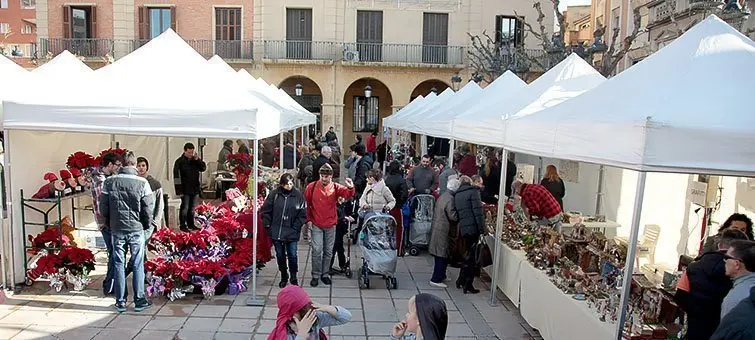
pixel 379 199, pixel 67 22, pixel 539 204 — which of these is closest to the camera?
pixel 379 199

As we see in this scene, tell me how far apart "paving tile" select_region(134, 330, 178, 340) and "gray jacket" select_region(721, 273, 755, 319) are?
4.78 meters

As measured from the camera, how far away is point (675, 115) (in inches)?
147

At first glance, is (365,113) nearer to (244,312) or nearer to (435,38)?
(435,38)

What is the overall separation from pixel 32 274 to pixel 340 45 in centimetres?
1915

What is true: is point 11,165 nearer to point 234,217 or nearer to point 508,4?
point 234,217

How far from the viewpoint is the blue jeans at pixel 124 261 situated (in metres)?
6.09

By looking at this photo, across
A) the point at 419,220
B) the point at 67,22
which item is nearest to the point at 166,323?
the point at 419,220

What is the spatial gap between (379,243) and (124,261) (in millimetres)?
2963

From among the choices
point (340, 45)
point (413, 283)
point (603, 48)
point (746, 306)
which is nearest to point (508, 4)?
point (340, 45)

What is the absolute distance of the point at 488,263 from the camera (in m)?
7.33

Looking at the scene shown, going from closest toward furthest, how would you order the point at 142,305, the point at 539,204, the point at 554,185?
the point at 142,305 → the point at 539,204 → the point at 554,185

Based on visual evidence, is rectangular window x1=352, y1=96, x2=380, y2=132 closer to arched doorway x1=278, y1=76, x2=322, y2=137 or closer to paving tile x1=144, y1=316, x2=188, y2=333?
arched doorway x1=278, y1=76, x2=322, y2=137

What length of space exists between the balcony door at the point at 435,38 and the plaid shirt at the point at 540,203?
1756cm

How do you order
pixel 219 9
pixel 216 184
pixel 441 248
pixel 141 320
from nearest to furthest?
pixel 141 320 < pixel 441 248 < pixel 216 184 < pixel 219 9
